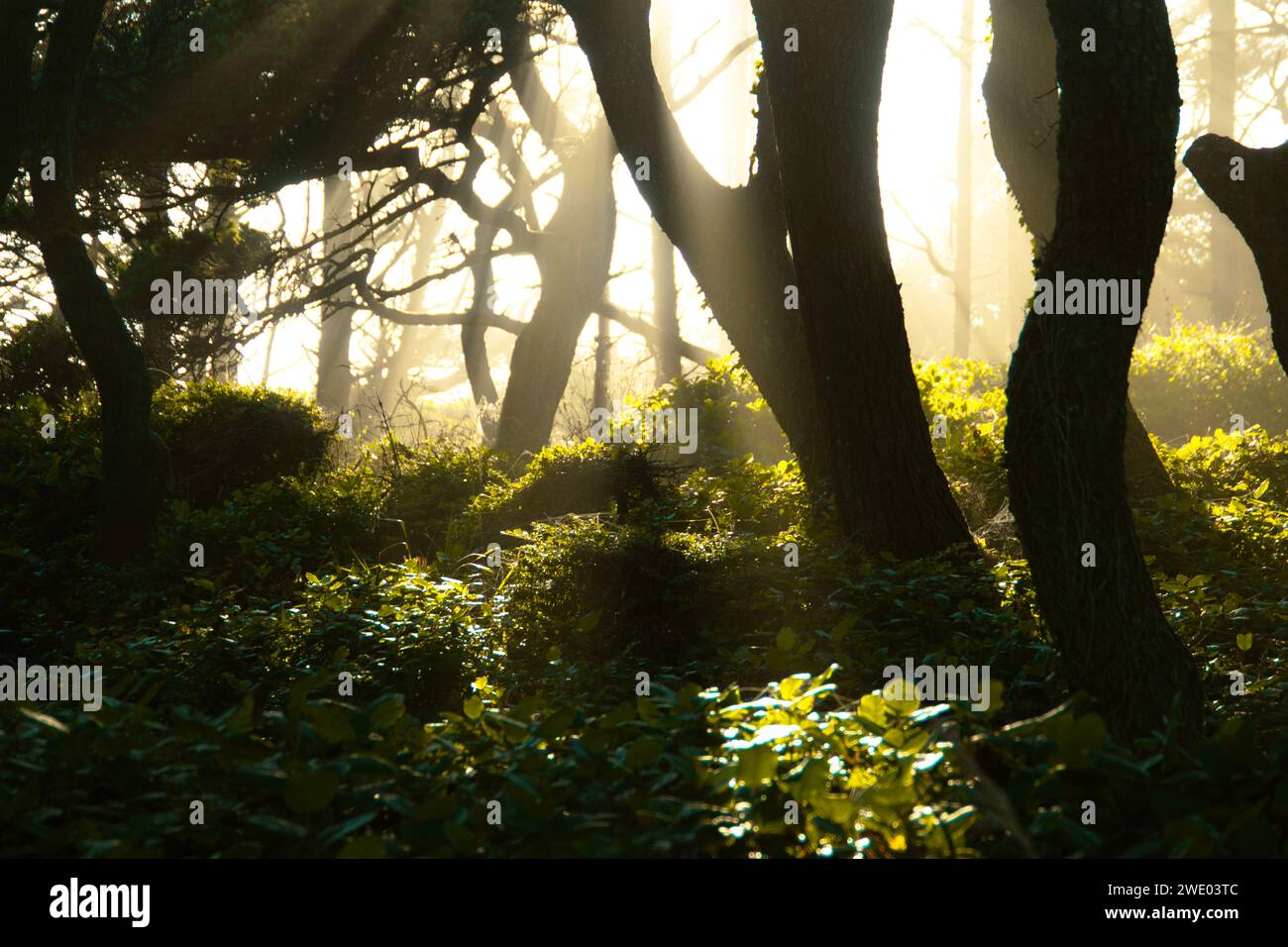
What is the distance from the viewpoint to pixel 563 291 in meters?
16.4

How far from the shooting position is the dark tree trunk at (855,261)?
622 centimetres

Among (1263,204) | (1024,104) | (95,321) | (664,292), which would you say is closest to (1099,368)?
(1263,204)

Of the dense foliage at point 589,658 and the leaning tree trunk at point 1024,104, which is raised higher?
the leaning tree trunk at point 1024,104

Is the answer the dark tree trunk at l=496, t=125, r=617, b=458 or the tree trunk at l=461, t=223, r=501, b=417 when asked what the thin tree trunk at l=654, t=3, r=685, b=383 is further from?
the dark tree trunk at l=496, t=125, r=617, b=458

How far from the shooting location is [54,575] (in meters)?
8.49

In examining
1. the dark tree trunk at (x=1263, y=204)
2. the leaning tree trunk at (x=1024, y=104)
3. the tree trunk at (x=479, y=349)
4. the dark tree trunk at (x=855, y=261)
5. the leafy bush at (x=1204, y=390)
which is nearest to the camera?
the dark tree trunk at (x=1263, y=204)

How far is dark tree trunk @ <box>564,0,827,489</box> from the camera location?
752cm
